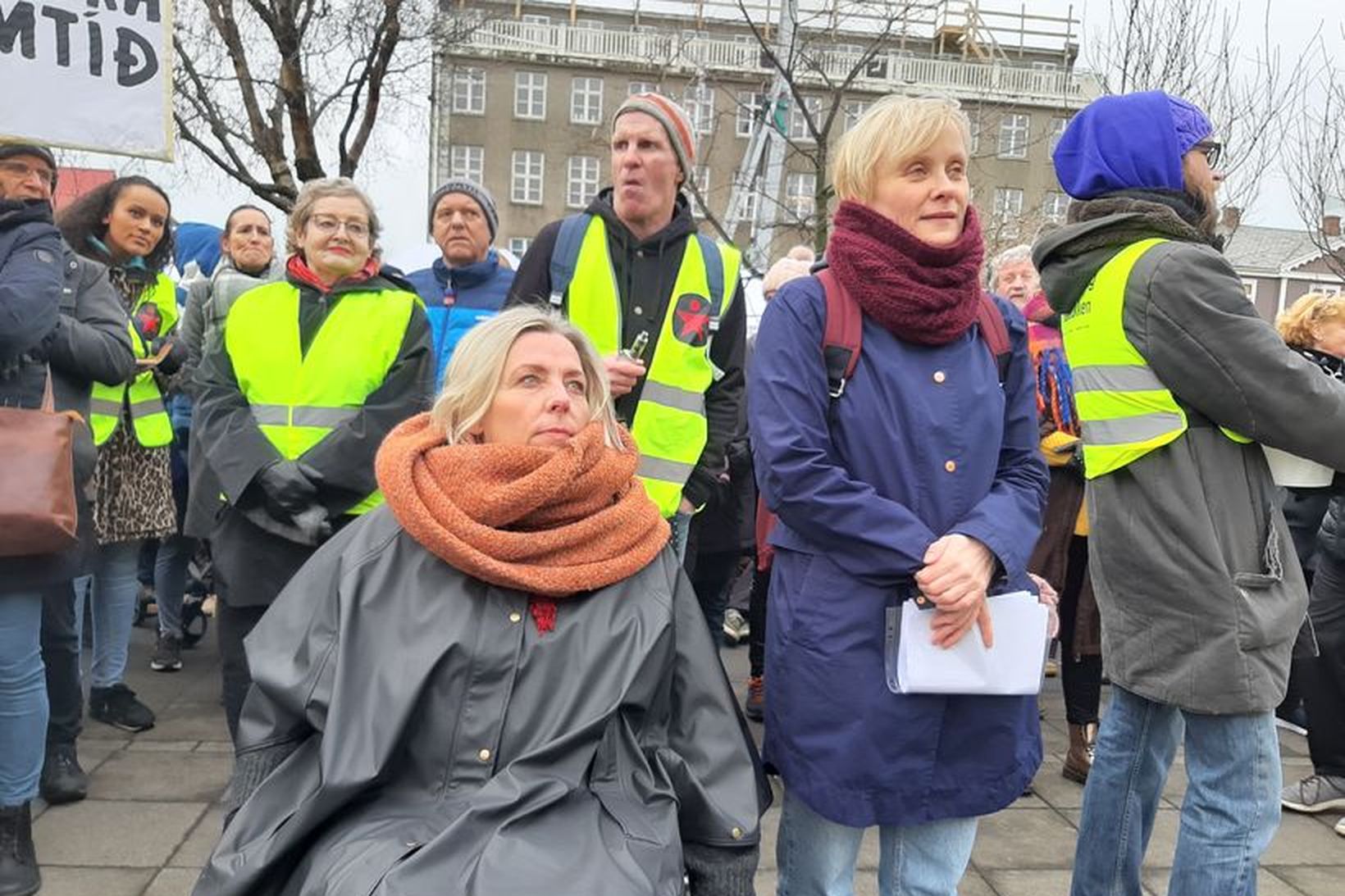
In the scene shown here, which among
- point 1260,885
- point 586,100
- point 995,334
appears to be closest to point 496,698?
point 995,334

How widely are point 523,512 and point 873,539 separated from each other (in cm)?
67

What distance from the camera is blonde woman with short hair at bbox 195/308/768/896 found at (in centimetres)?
185

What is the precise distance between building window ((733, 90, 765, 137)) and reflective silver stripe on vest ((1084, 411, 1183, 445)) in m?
7.48

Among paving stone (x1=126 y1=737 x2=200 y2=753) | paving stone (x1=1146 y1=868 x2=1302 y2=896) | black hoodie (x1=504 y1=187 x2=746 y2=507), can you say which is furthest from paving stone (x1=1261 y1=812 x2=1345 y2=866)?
paving stone (x1=126 y1=737 x2=200 y2=753)

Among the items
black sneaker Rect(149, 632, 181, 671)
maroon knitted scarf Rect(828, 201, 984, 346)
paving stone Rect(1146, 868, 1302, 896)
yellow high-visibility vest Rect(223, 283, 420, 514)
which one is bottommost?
black sneaker Rect(149, 632, 181, 671)

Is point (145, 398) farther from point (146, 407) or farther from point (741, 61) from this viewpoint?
point (741, 61)

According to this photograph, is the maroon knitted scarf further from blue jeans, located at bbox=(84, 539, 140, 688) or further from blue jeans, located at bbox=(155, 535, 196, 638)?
blue jeans, located at bbox=(155, 535, 196, 638)

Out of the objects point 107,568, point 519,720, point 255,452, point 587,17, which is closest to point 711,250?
point 255,452

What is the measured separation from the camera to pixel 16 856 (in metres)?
3.08

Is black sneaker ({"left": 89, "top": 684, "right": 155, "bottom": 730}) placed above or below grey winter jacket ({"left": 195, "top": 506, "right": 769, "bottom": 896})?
below

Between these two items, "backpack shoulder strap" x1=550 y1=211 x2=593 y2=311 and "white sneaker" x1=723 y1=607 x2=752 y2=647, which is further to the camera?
"white sneaker" x1=723 y1=607 x2=752 y2=647

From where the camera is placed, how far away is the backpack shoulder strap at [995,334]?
231cm

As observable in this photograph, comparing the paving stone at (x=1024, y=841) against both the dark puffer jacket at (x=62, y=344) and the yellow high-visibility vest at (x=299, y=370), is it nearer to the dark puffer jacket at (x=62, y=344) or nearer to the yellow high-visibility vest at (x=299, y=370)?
the yellow high-visibility vest at (x=299, y=370)

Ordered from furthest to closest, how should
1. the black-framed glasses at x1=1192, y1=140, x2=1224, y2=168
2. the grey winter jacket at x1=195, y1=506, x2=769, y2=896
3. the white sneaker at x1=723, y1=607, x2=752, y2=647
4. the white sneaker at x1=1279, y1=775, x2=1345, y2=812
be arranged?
the white sneaker at x1=723, y1=607, x2=752, y2=647
the white sneaker at x1=1279, y1=775, x2=1345, y2=812
the black-framed glasses at x1=1192, y1=140, x2=1224, y2=168
the grey winter jacket at x1=195, y1=506, x2=769, y2=896
